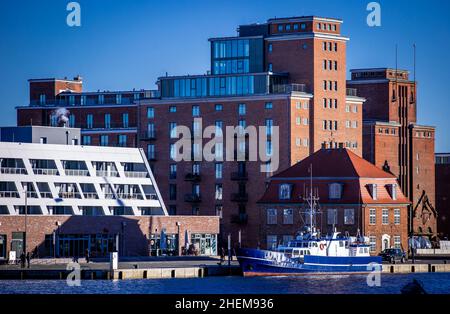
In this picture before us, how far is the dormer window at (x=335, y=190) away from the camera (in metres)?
124

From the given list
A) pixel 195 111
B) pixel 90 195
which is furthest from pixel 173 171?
pixel 90 195

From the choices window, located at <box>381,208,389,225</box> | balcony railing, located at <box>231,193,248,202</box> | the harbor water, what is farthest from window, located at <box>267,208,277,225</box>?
the harbor water

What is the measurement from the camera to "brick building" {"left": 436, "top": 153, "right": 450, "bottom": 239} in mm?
185125

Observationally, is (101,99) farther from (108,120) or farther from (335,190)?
(335,190)

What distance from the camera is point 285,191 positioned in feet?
414

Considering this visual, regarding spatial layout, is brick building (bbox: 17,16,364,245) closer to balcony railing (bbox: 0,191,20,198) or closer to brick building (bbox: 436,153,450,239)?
balcony railing (bbox: 0,191,20,198)

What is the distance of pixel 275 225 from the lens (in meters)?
126

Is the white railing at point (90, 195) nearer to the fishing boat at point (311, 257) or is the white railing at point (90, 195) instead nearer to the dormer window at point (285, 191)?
the dormer window at point (285, 191)

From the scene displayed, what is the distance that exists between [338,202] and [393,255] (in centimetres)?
870

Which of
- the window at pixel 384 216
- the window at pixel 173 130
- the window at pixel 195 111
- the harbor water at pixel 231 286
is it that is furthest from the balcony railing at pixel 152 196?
the harbor water at pixel 231 286

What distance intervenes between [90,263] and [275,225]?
88.6ft

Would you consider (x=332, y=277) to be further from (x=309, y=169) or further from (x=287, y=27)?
(x=287, y=27)

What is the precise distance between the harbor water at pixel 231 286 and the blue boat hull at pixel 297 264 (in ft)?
3.58

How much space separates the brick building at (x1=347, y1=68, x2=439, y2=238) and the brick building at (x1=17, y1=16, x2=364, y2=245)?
1460 cm
